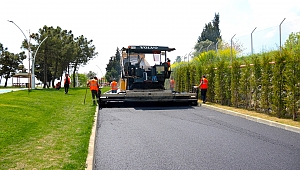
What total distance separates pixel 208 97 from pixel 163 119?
6.83 m

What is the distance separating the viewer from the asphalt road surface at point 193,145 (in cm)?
573

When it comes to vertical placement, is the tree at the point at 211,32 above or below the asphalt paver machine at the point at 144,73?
above

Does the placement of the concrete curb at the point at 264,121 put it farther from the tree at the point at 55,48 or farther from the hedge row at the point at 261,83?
the tree at the point at 55,48

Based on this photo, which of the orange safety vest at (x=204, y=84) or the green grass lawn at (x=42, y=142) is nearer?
the green grass lawn at (x=42, y=142)

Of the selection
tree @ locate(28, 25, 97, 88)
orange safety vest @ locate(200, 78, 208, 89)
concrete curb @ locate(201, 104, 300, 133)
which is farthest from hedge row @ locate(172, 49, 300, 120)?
tree @ locate(28, 25, 97, 88)

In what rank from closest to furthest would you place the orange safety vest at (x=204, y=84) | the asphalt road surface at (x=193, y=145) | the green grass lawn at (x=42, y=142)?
the green grass lawn at (x=42, y=142) < the asphalt road surface at (x=193, y=145) < the orange safety vest at (x=204, y=84)

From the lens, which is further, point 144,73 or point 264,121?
point 144,73

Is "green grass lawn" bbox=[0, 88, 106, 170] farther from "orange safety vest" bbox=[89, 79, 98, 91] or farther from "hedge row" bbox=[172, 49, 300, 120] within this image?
"orange safety vest" bbox=[89, 79, 98, 91]

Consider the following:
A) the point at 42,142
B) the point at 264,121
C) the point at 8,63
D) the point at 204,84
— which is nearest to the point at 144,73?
the point at 204,84

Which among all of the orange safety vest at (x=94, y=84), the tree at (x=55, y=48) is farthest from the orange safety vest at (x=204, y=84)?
the tree at (x=55, y=48)

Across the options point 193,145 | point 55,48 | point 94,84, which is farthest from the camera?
point 55,48

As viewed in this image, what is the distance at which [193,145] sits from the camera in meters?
7.18

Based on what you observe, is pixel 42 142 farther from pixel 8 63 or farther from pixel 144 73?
pixel 8 63

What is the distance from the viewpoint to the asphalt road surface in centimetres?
573
